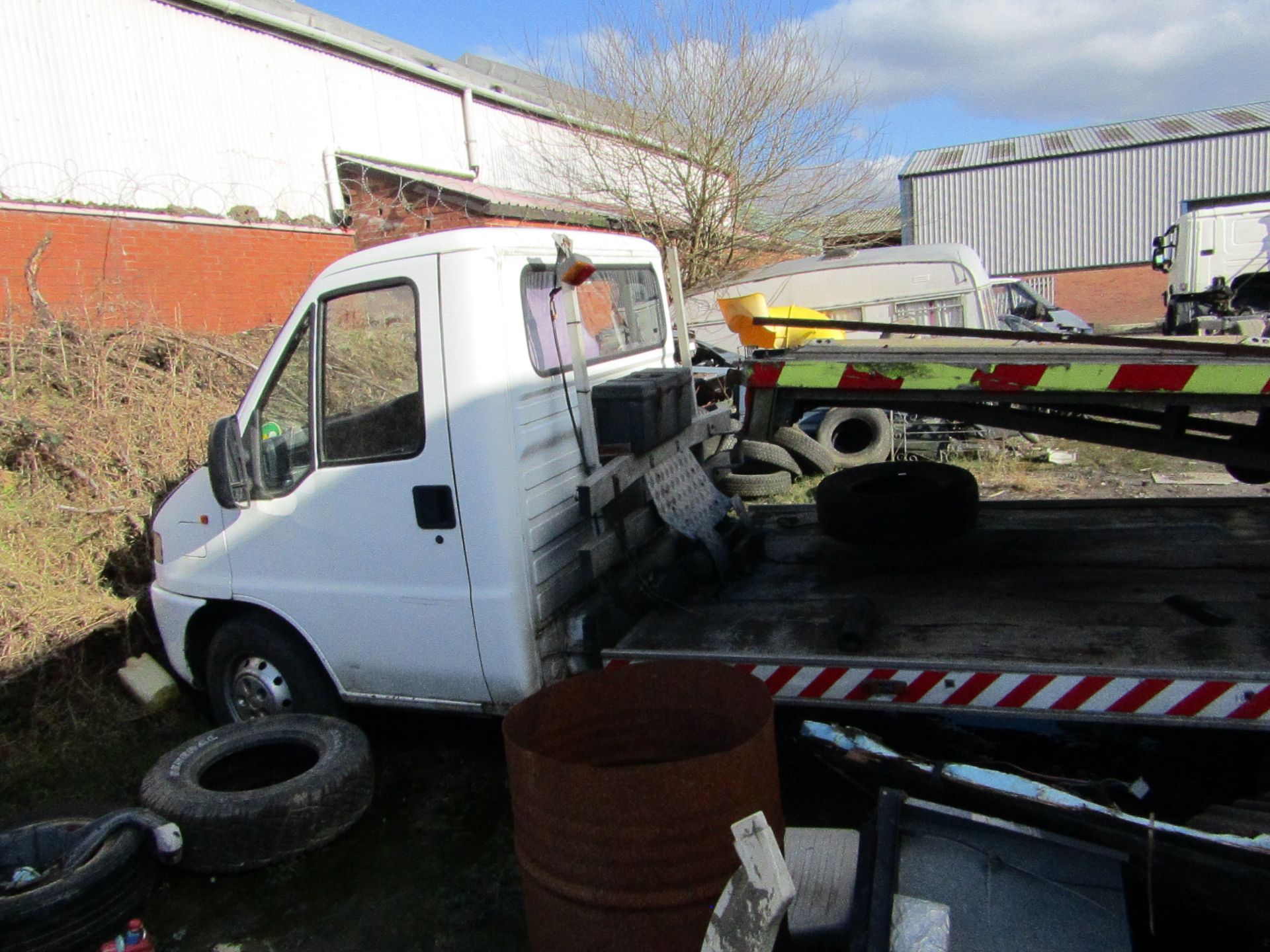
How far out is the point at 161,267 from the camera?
10180mm

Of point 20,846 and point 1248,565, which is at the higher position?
point 1248,565

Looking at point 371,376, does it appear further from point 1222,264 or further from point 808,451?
point 1222,264

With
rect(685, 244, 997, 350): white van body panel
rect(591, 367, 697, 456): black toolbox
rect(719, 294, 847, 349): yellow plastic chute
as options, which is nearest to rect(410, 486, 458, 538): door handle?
rect(591, 367, 697, 456): black toolbox

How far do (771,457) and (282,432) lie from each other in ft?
18.2

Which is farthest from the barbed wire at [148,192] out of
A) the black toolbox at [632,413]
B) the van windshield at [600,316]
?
the black toolbox at [632,413]

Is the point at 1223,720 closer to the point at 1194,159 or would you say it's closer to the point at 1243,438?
the point at 1243,438

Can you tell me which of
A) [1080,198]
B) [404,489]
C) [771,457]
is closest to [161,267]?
[771,457]

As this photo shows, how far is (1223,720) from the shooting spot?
2.52 metres

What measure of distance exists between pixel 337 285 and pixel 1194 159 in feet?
113

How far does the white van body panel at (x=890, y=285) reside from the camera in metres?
10.8

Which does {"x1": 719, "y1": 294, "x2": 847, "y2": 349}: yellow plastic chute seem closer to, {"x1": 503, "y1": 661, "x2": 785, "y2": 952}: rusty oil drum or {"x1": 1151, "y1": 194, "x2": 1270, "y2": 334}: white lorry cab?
{"x1": 503, "y1": 661, "x2": 785, "y2": 952}: rusty oil drum

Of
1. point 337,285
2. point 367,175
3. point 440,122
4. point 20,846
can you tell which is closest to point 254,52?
point 367,175

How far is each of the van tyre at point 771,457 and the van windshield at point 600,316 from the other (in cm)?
390

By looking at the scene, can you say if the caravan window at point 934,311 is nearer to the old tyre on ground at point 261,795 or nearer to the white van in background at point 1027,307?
the white van in background at point 1027,307
